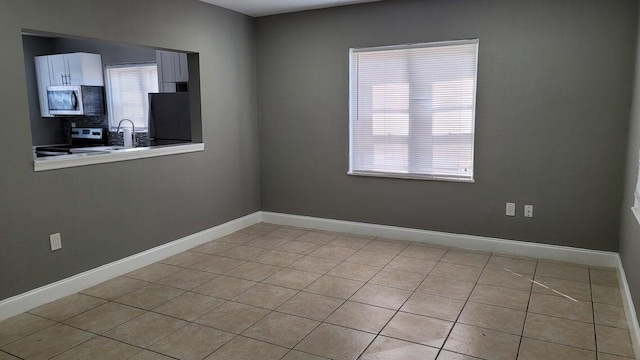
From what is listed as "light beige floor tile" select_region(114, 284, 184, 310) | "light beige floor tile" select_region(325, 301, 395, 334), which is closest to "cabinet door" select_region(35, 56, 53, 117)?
"light beige floor tile" select_region(114, 284, 184, 310)

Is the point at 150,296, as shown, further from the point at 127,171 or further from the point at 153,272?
the point at 127,171

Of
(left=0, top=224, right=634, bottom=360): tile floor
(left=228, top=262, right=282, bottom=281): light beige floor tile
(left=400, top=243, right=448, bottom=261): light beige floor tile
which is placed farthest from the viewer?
(left=400, top=243, right=448, bottom=261): light beige floor tile

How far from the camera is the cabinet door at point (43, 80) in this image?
6.43 m

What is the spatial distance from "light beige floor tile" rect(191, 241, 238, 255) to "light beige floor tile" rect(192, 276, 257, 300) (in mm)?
727

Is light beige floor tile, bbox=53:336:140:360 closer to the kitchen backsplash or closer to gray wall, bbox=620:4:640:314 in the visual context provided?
gray wall, bbox=620:4:640:314

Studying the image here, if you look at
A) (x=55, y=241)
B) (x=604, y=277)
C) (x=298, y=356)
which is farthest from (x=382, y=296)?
(x=55, y=241)

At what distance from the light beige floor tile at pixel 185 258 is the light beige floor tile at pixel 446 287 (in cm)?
204

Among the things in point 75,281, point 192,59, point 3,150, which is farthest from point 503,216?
point 3,150

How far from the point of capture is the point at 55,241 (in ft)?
10.9

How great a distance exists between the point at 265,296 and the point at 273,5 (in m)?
2.93

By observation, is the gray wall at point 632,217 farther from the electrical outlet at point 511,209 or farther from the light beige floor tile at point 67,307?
the light beige floor tile at point 67,307

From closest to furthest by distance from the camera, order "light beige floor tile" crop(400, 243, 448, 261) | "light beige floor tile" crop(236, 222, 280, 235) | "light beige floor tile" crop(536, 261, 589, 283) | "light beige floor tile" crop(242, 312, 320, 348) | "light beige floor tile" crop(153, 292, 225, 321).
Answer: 1. "light beige floor tile" crop(242, 312, 320, 348)
2. "light beige floor tile" crop(153, 292, 225, 321)
3. "light beige floor tile" crop(536, 261, 589, 283)
4. "light beige floor tile" crop(400, 243, 448, 261)
5. "light beige floor tile" crop(236, 222, 280, 235)

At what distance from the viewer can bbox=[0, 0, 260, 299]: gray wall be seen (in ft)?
9.96

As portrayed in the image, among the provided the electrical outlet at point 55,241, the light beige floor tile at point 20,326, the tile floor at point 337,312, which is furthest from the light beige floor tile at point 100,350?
the electrical outlet at point 55,241
